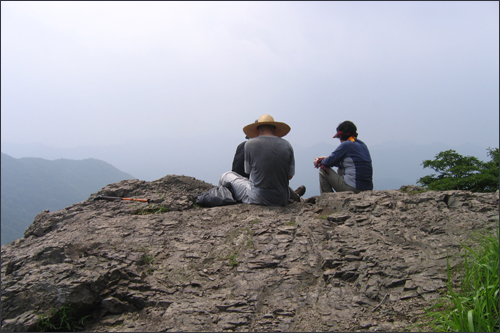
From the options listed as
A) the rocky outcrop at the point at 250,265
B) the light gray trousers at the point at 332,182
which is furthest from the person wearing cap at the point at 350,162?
the rocky outcrop at the point at 250,265

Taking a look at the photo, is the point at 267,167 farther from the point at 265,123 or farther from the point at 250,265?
the point at 250,265

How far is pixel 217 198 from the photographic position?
6.51 metres

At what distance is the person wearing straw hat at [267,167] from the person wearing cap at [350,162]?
3.28ft

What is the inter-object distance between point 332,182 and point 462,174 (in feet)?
30.5

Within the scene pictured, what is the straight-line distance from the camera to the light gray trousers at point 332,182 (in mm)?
6727

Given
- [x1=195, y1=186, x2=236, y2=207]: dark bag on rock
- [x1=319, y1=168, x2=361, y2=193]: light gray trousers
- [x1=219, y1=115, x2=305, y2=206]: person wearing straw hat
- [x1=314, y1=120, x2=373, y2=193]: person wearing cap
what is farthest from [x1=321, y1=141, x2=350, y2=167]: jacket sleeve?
[x1=195, y1=186, x2=236, y2=207]: dark bag on rock

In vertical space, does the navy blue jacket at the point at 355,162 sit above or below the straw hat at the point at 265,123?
below

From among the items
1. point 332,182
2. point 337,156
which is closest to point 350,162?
point 337,156

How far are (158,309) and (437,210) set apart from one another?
433 centimetres

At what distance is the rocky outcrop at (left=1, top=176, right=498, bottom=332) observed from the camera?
3551 millimetres

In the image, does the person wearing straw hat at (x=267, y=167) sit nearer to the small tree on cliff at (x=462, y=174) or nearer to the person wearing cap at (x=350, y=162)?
the person wearing cap at (x=350, y=162)

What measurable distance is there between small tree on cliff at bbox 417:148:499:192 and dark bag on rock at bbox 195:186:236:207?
9.50m

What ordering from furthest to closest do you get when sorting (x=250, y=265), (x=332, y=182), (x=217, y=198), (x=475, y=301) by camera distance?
(x=332, y=182) < (x=217, y=198) < (x=250, y=265) < (x=475, y=301)

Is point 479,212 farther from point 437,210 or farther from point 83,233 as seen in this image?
point 83,233
